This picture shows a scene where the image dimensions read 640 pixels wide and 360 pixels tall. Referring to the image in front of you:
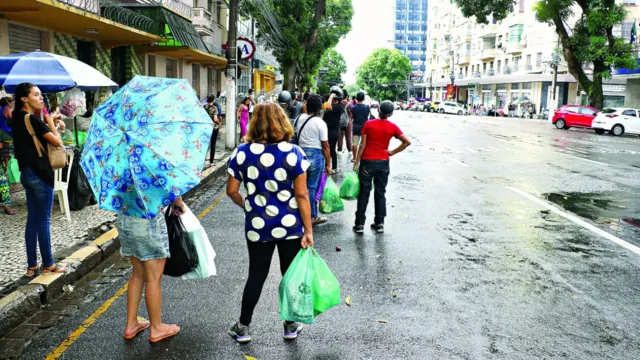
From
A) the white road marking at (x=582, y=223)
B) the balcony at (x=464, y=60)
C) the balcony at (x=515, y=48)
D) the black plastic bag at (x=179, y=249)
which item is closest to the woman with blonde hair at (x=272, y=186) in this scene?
the black plastic bag at (x=179, y=249)

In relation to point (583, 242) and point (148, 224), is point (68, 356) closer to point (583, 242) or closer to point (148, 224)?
point (148, 224)

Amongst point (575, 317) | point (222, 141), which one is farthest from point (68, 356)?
point (222, 141)

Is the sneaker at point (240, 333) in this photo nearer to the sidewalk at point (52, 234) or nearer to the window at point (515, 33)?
the sidewalk at point (52, 234)

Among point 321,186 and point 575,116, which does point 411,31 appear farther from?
point 321,186

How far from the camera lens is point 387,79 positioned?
368 feet

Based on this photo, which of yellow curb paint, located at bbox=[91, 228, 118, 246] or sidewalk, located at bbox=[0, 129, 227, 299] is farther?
yellow curb paint, located at bbox=[91, 228, 118, 246]

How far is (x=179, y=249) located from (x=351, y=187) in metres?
3.88

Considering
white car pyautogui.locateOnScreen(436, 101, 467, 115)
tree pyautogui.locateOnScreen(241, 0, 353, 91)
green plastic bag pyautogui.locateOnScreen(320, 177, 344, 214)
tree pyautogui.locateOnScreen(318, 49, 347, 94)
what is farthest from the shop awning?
tree pyautogui.locateOnScreen(318, 49, 347, 94)

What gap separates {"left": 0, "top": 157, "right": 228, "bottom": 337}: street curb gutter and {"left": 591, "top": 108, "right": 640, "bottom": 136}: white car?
29536 millimetres

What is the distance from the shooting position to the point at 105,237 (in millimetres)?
6500

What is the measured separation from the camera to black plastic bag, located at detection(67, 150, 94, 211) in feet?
25.4

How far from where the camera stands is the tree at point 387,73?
4412 inches

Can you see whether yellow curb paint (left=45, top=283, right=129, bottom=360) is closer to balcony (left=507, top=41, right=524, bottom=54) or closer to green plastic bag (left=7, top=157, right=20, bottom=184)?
green plastic bag (left=7, top=157, right=20, bottom=184)

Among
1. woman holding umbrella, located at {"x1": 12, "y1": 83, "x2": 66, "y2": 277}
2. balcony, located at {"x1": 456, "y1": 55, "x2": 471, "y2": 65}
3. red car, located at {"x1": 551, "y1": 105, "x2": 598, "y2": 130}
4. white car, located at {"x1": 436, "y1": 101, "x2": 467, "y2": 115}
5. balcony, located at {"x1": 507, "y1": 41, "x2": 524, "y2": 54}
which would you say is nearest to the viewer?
woman holding umbrella, located at {"x1": 12, "y1": 83, "x2": 66, "y2": 277}
